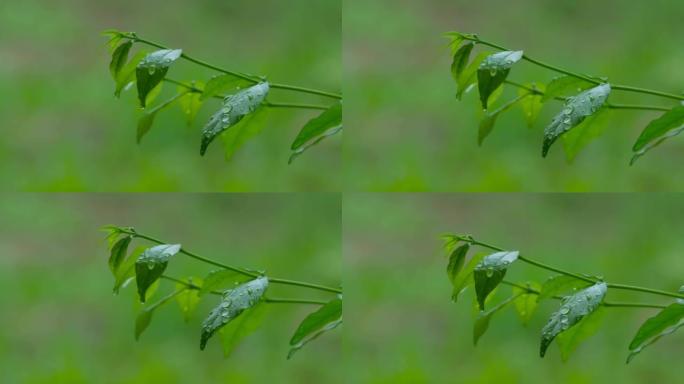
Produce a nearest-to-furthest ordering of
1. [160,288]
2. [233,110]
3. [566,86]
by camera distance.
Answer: [233,110]
[566,86]
[160,288]

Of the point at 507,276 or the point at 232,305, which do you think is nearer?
the point at 232,305

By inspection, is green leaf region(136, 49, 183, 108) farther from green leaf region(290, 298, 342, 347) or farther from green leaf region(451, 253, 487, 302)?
green leaf region(451, 253, 487, 302)

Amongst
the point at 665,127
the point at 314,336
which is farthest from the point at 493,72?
the point at 314,336

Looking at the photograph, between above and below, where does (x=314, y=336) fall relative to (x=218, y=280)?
below

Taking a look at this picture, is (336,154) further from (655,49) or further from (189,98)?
(655,49)

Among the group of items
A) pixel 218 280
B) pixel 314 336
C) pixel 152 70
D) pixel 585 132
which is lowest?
pixel 314 336

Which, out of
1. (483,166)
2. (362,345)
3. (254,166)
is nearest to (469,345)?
(362,345)

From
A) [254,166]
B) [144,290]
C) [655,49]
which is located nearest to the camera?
[144,290]

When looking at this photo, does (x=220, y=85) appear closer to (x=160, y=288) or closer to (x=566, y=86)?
(x=160, y=288)
